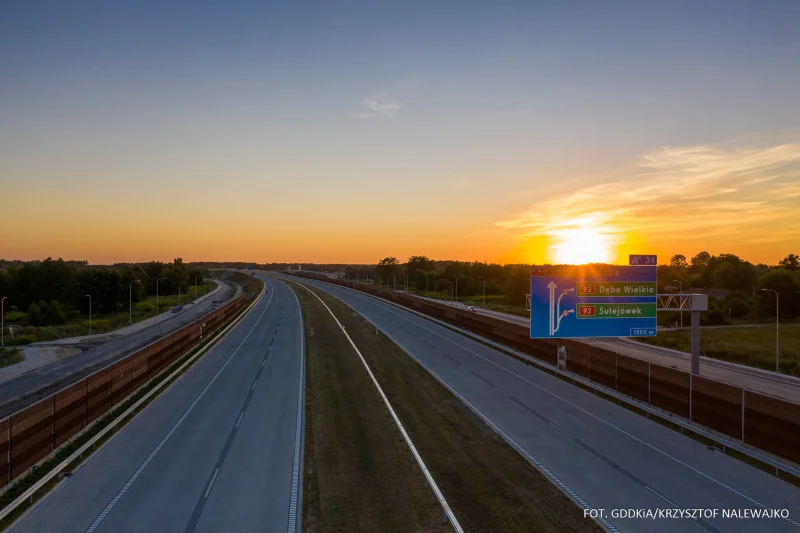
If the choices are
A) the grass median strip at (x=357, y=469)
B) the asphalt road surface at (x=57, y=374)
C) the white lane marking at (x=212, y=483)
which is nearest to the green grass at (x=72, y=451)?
the white lane marking at (x=212, y=483)

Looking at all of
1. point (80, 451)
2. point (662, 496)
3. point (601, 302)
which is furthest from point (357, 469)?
point (601, 302)

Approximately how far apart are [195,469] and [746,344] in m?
68.3

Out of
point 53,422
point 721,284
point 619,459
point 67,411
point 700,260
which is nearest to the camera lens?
point 53,422

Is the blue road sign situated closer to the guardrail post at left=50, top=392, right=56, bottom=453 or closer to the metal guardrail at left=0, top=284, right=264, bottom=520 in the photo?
the metal guardrail at left=0, top=284, right=264, bottom=520

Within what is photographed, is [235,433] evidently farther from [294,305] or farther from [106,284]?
[106,284]

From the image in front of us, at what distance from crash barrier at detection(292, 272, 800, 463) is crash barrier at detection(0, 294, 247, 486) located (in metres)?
26.5

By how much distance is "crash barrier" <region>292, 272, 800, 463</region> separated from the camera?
20828 mm

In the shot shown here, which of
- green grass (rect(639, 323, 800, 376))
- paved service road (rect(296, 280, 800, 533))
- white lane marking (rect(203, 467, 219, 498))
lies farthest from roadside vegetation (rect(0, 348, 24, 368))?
green grass (rect(639, 323, 800, 376))

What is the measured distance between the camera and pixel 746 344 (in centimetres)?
6719

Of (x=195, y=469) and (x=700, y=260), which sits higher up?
(x=700, y=260)

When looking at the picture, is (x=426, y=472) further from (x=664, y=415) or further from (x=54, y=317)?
(x=54, y=317)

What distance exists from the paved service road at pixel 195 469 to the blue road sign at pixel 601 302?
15363mm

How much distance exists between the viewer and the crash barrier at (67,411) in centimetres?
1778

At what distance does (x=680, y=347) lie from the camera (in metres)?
65.0
